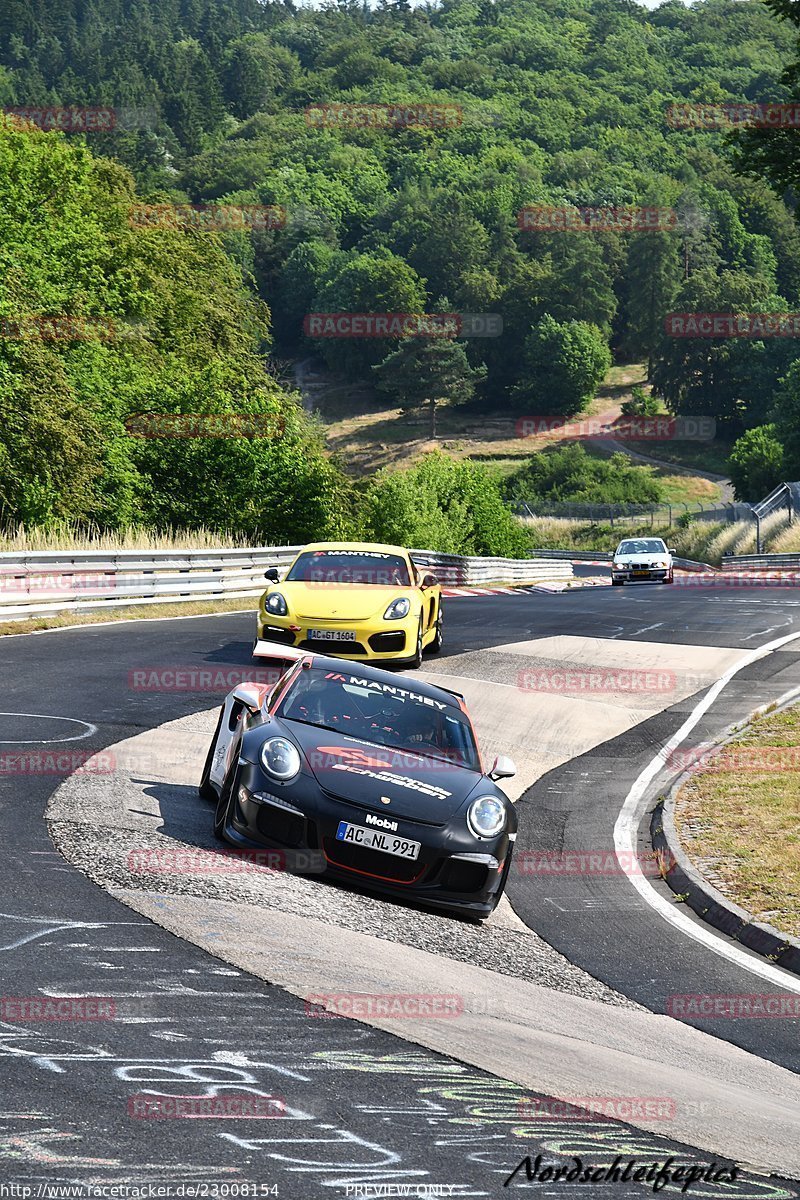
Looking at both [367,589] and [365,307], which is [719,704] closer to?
[367,589]

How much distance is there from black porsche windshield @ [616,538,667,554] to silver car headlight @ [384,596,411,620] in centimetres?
2888

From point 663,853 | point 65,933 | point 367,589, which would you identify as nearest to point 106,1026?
point 65,933

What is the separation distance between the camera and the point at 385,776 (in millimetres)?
8609

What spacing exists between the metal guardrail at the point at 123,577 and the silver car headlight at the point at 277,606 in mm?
5551

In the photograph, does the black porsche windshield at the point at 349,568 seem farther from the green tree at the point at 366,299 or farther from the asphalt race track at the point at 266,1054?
the green tree at the point at 366,299

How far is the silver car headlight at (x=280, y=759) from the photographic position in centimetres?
849

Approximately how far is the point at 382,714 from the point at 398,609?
7555 mm

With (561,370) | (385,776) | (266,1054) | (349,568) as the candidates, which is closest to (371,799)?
(385,776)

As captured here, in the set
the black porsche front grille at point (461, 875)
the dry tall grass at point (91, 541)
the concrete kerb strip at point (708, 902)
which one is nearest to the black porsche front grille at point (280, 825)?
the black porsche front grille at point (461, 875)

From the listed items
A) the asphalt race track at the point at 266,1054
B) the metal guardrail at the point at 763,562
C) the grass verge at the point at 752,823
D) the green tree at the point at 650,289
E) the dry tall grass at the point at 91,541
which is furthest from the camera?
the green tree at the point at 650,289

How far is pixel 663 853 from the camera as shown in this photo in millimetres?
10703

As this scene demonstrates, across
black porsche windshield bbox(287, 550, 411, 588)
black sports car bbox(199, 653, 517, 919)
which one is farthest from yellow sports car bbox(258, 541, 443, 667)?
black sports car bbox(199, 653, 517, 919)

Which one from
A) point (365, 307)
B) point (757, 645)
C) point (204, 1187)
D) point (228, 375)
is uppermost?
point (365, 307)

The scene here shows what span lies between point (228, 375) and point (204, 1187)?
39.9 metres
